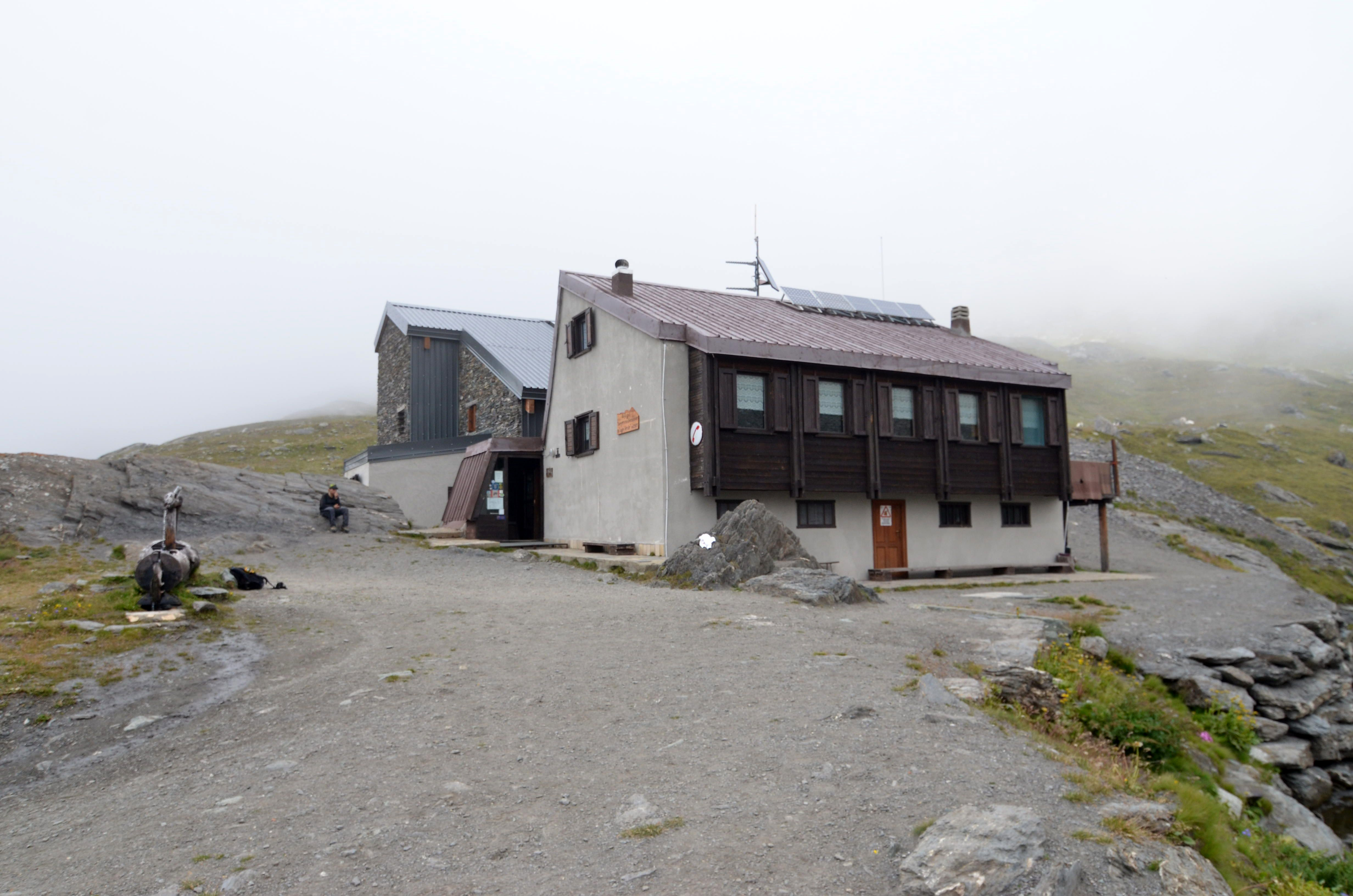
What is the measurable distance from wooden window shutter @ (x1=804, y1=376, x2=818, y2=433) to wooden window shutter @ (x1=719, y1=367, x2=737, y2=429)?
1.92m

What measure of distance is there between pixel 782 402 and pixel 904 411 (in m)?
4.17

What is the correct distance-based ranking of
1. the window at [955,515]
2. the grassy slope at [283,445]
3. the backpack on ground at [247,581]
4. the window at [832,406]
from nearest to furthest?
the backpack on ground at [247,581], the window at [832,406], the window at [955,515], the grassy slope at [283,445]

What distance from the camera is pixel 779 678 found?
863 centimetres

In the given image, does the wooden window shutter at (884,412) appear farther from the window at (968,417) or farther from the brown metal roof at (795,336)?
the window at (968,417)

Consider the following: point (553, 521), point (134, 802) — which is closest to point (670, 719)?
point (134, 802)

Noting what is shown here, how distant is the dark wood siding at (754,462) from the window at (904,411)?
12.2 ft

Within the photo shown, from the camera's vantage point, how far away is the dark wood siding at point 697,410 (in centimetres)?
1931

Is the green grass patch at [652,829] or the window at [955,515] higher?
the window at [955,515]

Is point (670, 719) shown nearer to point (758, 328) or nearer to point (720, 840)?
point (720, 840)

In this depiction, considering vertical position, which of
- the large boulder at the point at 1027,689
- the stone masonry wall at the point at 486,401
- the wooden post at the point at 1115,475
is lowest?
the large boulder at the point at 1027,689

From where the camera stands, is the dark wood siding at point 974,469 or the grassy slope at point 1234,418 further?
the grassy slope at point 1234,418

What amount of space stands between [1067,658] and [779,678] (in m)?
4.04

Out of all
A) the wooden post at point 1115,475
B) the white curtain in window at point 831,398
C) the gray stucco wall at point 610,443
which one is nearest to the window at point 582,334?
the gray stucco wall at point 610,443

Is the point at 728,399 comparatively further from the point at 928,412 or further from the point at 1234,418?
the point at 1234,418
